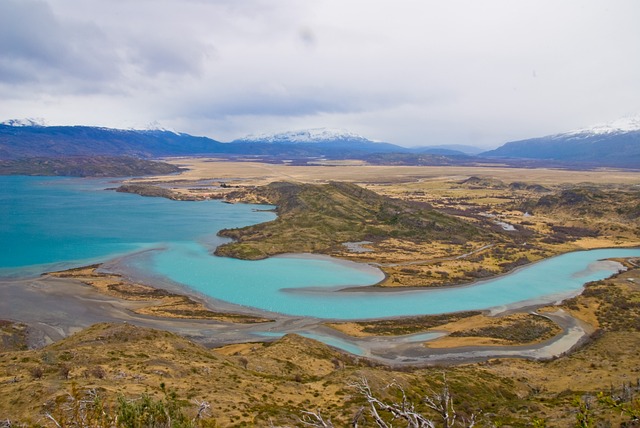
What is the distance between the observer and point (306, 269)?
78.6 m

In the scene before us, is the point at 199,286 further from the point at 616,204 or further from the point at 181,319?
the point at 616,204

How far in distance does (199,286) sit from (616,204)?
394 ft

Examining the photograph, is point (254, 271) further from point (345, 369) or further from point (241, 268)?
point (345, 369)

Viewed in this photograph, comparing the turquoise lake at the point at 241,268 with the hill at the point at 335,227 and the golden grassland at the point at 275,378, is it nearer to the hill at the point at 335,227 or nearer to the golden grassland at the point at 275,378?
the hill at the point at 335,227

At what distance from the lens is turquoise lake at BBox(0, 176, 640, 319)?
2448 inches

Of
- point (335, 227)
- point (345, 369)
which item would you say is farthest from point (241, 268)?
point (345, 369)

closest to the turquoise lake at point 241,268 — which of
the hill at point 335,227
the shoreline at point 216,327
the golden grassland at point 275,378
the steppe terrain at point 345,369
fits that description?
the steppe terrain at point 345,369

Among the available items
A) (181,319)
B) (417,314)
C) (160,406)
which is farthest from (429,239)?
(160,406)

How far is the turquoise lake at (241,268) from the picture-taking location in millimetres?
62188

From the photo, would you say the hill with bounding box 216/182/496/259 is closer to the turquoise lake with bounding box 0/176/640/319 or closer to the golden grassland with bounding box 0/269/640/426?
the turquoise lake with bounding box 0/176/640/319

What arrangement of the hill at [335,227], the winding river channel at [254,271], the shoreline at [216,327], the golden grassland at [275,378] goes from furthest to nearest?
the hill at [335,227], the winding river channel at [254,271], the shoreline at [216,327], the golden grassland at [275,378]

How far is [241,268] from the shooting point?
258 ft

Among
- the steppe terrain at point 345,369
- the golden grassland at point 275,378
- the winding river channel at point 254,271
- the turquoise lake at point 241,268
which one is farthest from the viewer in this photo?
the turquoise lake at point 241,268

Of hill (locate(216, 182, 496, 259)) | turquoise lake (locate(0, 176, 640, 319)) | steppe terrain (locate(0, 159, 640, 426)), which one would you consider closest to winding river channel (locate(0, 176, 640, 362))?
turquoise lake (locate(0, 176, 640, 319))
